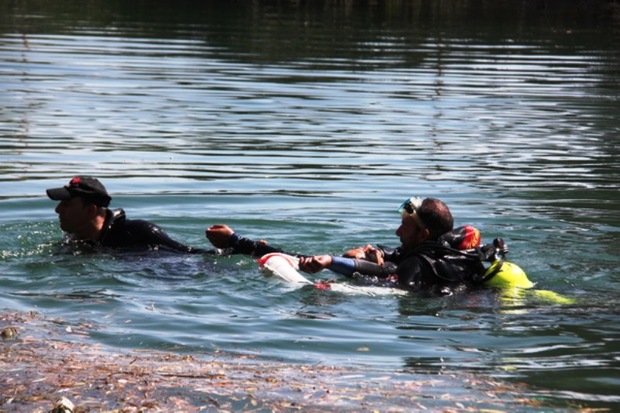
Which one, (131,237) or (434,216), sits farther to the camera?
(131,237)

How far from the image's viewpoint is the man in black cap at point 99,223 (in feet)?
33.4

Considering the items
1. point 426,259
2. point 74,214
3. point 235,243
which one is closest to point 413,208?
point 426,259

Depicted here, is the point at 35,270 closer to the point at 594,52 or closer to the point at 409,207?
the point at 409,207

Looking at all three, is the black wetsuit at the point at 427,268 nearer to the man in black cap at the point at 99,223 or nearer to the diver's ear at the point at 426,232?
the diver's ear at the point at 426,232

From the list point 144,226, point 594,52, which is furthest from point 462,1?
point 144,226

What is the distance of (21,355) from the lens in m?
7.33

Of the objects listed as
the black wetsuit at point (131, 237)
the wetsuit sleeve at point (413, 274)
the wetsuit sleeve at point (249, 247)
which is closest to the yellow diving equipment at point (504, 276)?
the wetsuit sleeve at point (413, 274)

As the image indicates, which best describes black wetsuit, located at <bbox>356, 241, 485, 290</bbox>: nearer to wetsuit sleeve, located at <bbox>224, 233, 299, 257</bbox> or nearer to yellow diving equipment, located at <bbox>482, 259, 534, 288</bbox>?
yellow diving equipment, located at <bbox>482, 259, 534, 288</bbox>

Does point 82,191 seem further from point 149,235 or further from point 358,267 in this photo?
A: point 358,267

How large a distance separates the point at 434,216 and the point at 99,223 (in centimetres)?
284

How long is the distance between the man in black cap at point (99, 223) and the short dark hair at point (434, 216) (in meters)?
2.11

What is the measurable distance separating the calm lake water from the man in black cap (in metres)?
0.19

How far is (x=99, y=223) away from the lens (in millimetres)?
10414

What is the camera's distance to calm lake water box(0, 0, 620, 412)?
8367mm
